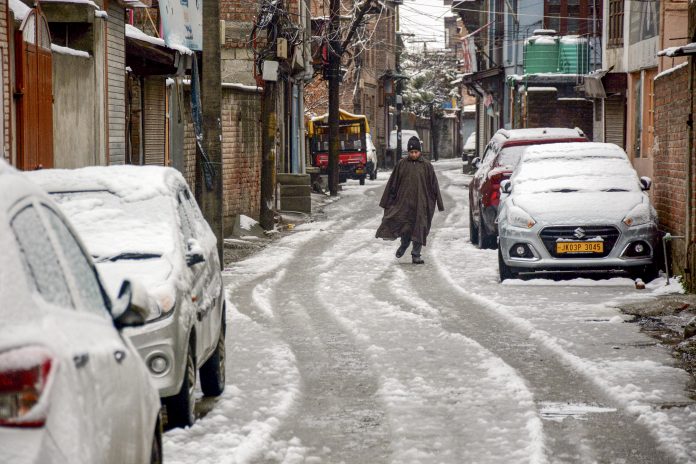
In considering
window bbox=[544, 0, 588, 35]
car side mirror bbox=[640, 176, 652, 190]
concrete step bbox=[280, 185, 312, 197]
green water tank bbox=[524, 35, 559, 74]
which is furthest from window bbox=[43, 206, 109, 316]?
window bbox=[544, 0, 588, 35]

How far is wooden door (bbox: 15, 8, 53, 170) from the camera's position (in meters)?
13.1

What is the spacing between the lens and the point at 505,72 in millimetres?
51562

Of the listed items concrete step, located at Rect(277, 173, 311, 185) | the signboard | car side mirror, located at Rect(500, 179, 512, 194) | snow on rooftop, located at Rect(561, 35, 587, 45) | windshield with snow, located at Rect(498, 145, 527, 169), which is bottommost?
concrete step, located at Rect(277, 173, 311, 185)

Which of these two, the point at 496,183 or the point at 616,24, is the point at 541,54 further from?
the point at 496,183

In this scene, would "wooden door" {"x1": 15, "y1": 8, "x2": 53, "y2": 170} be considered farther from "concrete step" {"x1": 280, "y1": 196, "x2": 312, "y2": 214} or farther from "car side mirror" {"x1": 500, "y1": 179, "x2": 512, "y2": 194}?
"concrete step" {"x1": 280, "y1": 196, "x2": 312, "y2": 214}

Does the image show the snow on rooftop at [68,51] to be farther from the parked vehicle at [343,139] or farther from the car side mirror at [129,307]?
the parked vehicle at [343,139]

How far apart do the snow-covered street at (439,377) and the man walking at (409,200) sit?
239cm

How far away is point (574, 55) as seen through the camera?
41.7m

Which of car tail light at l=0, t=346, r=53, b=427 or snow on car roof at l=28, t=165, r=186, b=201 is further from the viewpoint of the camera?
snow on car roof at l=28, t=165, r=186, b=201

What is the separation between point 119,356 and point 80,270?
0.31m

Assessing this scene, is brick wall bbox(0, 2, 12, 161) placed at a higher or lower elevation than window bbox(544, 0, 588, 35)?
lower

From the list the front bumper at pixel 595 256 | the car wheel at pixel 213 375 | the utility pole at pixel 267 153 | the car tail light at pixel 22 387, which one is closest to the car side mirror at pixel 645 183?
the front bumper at pixel 595 256

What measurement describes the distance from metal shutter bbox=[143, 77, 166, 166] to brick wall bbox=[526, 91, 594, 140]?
21.6 metres

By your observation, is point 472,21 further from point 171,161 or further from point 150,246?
point 150,246
